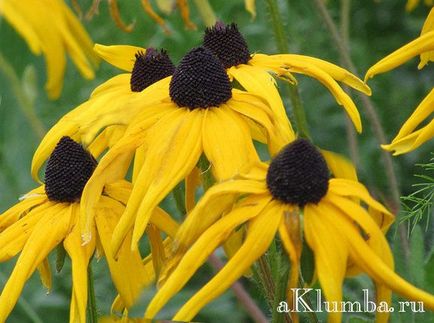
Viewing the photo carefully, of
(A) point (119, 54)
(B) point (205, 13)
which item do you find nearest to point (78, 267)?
(A) point (119, 54)

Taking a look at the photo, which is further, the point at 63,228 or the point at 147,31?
the point at 147,31

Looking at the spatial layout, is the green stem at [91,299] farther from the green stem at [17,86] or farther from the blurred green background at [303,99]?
the green stem at [17,86]

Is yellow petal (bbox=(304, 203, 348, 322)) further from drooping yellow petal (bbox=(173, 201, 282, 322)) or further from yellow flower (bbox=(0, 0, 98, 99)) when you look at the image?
yellow flower (bbox=(0, 0, 98, 99))

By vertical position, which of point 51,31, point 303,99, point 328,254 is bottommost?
point 303,99

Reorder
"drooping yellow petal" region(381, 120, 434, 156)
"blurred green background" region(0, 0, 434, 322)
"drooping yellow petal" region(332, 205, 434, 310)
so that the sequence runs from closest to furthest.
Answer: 1. "drooping yellow petal" region(332, 205, 434, 310)
2. "drooping yellow petal" region(381, 120, 434, 156)
3. "blurred green background" region(0, 0, 434, 322)

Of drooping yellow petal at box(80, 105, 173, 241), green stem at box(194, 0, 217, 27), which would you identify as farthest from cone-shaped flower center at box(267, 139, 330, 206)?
green stem at box(194, 0, 217, 27)

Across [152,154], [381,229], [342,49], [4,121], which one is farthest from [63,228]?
[4,121]

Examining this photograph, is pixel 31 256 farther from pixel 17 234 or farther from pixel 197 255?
pixel 197 255

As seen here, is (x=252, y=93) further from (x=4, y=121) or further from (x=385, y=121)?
(x=4, y=121)
